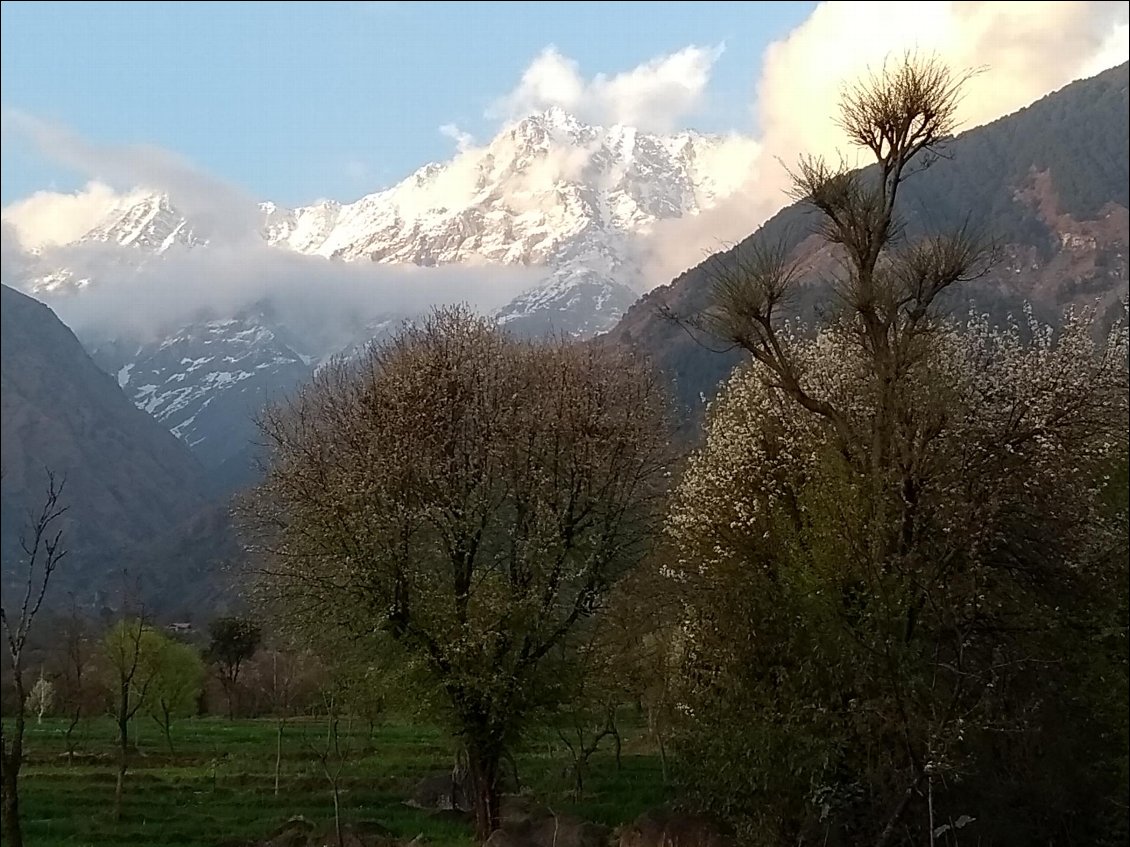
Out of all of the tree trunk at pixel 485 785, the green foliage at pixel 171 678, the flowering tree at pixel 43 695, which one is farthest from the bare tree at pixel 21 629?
the flowering tree at pixel 43 695

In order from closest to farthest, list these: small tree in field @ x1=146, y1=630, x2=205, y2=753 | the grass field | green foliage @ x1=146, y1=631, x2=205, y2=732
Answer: the grass field < small tree in field @ x1=146, y1=630, x2=205, y2=753 < green foliage @ x1=146, y1=631, x2=205, y2=732

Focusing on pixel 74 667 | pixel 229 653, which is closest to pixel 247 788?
pixel 74 667

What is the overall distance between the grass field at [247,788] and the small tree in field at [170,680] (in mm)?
1727

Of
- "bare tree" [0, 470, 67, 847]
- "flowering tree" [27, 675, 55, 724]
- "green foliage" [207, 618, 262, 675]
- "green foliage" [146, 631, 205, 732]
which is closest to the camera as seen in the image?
"bare tree" [0, 470, 67, 847]

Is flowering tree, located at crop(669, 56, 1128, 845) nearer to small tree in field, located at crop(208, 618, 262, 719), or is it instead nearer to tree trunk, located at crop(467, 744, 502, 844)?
tree trunk, located at crop(467, 744, 502, 844)

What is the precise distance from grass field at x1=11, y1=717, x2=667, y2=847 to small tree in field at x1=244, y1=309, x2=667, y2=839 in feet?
13.8

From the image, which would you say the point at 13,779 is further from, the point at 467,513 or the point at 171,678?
the point at 171,678

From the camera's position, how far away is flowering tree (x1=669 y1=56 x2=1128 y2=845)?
53.3 feet

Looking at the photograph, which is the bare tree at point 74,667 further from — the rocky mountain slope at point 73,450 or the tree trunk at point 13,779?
the tree trunk at point 13,779

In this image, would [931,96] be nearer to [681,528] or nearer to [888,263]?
[888,263]

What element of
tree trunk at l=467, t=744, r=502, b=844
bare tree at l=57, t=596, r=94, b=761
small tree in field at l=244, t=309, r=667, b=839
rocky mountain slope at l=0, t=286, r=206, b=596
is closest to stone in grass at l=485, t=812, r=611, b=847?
tree trunk at l=467, t=744, r=502, b=844

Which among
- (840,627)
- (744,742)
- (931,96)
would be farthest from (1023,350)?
(744,742)

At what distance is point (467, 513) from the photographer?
21.9 metres

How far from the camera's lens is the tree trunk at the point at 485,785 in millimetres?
22391
